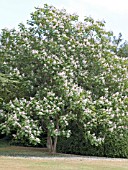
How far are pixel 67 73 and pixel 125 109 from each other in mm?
2629

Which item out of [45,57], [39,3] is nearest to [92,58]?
[45,57]

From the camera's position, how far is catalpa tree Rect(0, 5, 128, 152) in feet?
45.3

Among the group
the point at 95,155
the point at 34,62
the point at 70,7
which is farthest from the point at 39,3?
the point at 95,155

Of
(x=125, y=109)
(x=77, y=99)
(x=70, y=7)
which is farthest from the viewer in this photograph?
(x=70, y=7)

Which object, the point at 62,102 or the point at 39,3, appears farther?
the point at 39,3

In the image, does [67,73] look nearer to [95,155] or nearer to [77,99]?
[77,99]

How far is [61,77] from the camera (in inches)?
543

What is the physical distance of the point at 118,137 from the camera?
14969 millimetres

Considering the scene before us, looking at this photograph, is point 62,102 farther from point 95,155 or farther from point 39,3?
point 39,3

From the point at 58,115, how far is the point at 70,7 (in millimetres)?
4506

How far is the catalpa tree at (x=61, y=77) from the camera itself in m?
13.8

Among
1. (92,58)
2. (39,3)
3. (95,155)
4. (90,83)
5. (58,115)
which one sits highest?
(39,3)

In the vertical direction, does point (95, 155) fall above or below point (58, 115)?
below

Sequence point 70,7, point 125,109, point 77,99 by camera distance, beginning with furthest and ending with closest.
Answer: point 70,7 < point 125,109 < point 77,99
